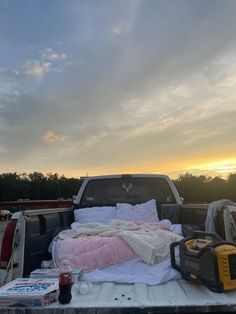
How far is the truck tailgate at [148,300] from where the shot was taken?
2.78 m

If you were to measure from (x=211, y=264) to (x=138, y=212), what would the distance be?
302 cm

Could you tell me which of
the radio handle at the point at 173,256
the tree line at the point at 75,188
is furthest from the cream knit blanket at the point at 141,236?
the tree line at the point at 75,188

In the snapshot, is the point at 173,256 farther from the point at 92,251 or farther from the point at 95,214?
the point at 95,214

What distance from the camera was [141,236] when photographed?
13.5 ft

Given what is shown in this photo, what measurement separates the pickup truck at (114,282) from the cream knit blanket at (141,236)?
1.10 feet

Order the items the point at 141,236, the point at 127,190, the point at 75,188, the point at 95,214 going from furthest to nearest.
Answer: the point at 75,188 → the point at 127,190 → the point at 95,214 → the point at 141,236

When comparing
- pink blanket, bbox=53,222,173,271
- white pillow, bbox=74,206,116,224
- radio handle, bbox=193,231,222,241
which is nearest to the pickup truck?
white pillow, bbox=74,206,116,224

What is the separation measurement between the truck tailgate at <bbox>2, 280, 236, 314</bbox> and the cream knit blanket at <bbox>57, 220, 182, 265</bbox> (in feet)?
1.54

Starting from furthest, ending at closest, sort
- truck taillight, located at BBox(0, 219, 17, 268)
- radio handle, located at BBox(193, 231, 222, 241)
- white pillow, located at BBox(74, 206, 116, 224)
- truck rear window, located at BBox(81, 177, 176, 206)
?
truck rear window, located at BBox(81, 177, 176, 206) → white pillow, located at BBox(74, 206, 116, 224) → truck taillight, located at BBox(0, 219, 17, 268) → radio handle, located at BBox(193, 231, 222, 241)

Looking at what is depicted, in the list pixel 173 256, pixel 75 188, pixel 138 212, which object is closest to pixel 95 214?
pixel 138 212

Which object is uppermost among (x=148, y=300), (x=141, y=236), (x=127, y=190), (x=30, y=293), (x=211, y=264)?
(x=127, y=190)

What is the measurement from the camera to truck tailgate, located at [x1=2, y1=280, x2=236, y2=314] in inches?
109

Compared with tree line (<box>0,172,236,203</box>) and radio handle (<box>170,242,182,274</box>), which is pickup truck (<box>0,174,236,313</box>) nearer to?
radio handle (<box>170,242,182,274</box>)

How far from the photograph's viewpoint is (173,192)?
6.80m
